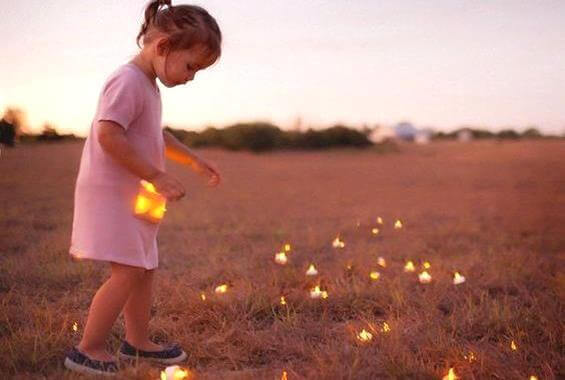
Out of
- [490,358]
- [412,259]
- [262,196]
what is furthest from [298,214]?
[490,358]

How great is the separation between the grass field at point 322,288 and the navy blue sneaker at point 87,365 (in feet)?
0.19

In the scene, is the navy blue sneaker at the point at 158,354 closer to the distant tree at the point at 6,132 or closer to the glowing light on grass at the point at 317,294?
the glowing light on grass at the point at 317,294

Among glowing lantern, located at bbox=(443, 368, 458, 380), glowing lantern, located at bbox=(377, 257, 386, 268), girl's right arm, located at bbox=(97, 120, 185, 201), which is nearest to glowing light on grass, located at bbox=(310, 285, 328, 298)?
glowing lantern, located at bbox=(377, 257, 386, 268)

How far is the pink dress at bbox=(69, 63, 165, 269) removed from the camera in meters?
2.29

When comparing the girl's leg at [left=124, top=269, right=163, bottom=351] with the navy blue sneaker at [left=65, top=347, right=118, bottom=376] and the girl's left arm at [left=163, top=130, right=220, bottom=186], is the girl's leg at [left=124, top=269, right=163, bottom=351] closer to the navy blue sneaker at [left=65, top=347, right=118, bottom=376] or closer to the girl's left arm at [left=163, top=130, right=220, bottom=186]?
the navy blue sneaker at [left=65, top=347, right=118, bottom=376]

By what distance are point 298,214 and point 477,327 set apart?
191 inches

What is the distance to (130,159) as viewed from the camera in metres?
2.25

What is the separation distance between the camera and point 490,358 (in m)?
2.56

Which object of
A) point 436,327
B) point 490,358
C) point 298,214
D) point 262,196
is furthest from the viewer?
point 262,196

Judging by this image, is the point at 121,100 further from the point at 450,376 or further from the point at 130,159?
the point at 450,376

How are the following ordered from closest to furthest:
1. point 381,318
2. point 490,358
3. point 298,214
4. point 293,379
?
point 293,379, point 490,358, point 381,318, point 298,214

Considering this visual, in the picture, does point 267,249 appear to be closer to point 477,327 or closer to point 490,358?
point 477,327

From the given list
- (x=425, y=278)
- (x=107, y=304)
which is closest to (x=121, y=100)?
(x=107, y=304)

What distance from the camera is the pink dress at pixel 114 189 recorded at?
2.29m
